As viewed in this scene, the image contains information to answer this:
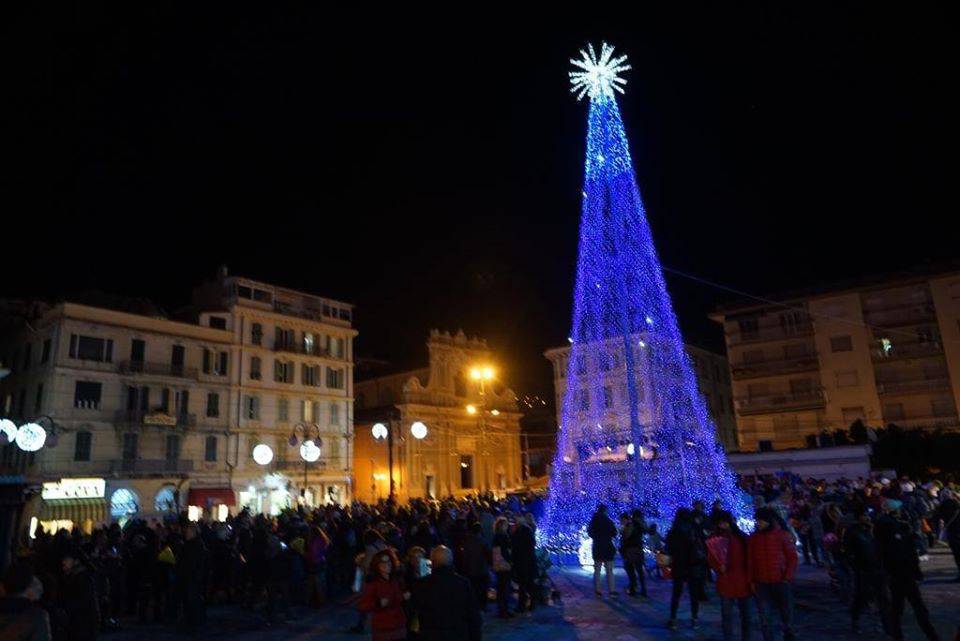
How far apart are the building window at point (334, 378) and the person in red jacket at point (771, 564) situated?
3961 centimetres

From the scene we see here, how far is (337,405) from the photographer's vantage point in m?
45.6

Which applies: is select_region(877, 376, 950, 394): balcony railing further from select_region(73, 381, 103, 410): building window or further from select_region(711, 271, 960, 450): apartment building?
select_region(73, 381, 103, 410): building window

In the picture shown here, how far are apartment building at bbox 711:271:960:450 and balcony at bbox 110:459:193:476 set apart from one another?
36676 mm

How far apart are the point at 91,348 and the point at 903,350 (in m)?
50.2

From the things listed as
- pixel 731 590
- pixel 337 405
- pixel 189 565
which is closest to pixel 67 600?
pixel 189 565

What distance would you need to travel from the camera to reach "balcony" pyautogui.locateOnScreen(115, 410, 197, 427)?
112ft

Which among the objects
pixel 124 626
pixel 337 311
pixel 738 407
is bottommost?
pixel 124 626

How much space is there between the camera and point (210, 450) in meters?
37.7

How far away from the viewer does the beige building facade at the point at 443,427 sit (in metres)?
50.2

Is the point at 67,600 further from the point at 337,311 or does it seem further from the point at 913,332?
the point at 913,332

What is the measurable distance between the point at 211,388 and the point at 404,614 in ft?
115

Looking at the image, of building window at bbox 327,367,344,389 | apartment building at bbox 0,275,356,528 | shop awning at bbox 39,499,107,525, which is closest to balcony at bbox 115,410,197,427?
apartment building at bbox 0,275,356,528

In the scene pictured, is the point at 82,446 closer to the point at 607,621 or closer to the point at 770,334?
the point at 607,621

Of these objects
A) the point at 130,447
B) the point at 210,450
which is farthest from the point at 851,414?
the point at 130,447
